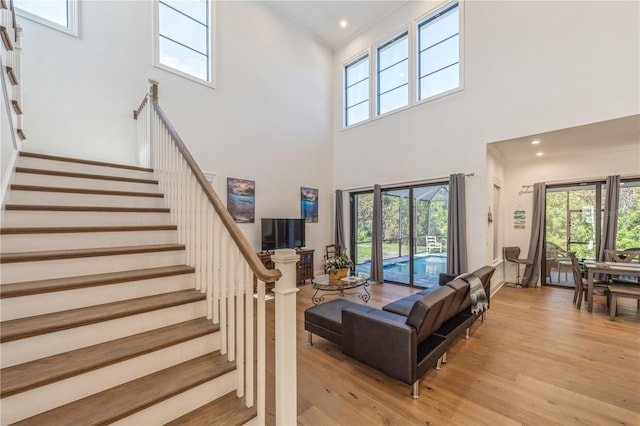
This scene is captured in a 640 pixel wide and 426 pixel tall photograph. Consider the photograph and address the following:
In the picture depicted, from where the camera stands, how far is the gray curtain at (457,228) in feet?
16.3

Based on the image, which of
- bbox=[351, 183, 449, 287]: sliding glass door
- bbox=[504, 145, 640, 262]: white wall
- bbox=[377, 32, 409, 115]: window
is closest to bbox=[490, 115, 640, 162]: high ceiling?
bbox=[504, 145, 640, 262]: white wall

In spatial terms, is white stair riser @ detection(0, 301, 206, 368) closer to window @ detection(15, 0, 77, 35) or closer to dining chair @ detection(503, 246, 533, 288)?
window @ detection(15, 0, 77, 35)

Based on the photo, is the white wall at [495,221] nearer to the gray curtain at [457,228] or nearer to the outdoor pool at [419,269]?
the gray curtain at [457,228]

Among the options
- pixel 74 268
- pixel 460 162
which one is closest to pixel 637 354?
pixel 460 162

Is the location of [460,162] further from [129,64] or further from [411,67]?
[129,64]

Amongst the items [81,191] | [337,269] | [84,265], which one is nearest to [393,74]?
[337,269]

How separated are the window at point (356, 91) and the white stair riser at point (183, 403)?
634 cm

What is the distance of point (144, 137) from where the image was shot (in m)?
3.96

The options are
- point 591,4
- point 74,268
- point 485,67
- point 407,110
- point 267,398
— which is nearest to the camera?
point 74,268

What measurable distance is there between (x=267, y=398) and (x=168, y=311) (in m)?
1.05

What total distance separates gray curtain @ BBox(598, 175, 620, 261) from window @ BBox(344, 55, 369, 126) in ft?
16.2

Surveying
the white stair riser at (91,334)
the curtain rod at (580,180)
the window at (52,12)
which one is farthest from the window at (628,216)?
the window at (52,12)

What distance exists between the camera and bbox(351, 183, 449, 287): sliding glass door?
559 cm

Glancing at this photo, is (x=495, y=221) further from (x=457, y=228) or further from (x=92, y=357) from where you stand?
(x=92, y=357)
